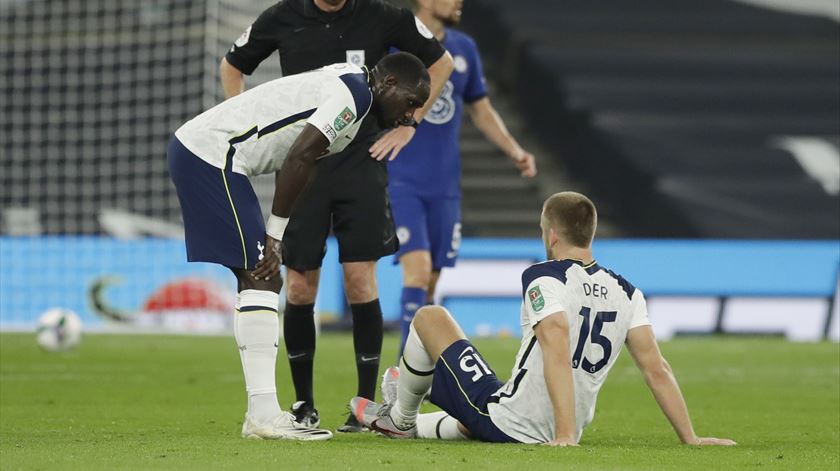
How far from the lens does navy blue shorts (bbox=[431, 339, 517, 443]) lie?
4918 mm

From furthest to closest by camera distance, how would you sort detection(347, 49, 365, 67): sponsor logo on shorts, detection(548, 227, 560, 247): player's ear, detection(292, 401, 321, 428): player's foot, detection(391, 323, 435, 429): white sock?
detection(347, 49, 365, 67): sponsor logo on shorts, detection(292, 401, 321, 428): player's foot, detection(391, 323, 435, 429): white sock, detection(548, 227, 560, 247): player's ear

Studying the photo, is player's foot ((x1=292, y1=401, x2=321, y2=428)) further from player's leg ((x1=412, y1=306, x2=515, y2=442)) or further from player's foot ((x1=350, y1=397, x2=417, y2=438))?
player's leg ((x1=412, y1=306, x2=515, y2=442))

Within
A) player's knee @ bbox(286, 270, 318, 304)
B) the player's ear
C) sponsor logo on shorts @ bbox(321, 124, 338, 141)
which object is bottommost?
player's knee @ bbox(286, 270, 318, 304)

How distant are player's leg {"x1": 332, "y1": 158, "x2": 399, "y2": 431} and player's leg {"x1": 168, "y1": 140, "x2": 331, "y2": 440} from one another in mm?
773

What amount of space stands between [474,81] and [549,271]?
11.4ft

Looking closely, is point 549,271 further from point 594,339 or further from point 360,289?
point 360,289

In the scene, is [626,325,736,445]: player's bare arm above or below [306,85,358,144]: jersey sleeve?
below

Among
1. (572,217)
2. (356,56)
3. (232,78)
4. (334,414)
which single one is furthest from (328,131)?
(334,414)

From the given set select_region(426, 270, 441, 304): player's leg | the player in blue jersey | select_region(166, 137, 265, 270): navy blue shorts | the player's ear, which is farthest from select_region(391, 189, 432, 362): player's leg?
the player's ear

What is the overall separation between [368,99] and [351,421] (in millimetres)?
1348

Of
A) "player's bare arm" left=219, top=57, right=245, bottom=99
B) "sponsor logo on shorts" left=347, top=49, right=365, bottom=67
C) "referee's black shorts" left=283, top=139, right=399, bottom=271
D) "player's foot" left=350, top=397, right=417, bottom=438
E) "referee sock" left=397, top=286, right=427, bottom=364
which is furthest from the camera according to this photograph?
"referee sock" left=397, top=286, right=427, bottom=364

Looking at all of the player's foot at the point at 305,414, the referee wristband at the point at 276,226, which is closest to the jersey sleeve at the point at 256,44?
the referee wristband at the point at 276,226

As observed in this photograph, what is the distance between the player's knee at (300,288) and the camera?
19.6 ft

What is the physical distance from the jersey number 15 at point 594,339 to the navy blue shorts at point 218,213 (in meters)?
1.16
